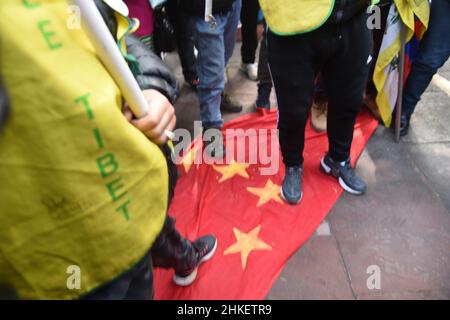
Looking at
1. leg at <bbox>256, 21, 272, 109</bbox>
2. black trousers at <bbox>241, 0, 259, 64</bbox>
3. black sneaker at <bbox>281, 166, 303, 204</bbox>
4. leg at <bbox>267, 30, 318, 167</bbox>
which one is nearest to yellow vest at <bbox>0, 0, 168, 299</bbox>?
leg at <bbox>267, 30, 318, 167</bbox>

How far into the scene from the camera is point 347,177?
218cm

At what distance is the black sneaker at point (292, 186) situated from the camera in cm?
212

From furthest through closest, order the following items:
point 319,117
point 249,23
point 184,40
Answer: point 249,23 → point 184,40 → point 319,117

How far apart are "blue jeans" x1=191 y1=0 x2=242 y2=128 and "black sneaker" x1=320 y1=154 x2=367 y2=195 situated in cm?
94

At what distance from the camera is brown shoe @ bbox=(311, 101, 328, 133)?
2698mm

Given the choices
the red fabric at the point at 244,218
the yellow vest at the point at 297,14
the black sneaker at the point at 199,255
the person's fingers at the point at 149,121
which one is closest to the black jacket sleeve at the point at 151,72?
the person's fingers at the point at 149,121

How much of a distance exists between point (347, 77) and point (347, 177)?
0.75 meters

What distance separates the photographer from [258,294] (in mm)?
1663

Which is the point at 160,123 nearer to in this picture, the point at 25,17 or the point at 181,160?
the point at 25,17

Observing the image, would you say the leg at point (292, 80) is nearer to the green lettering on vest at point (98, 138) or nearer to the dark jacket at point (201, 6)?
the dark jacket at point (201, 6)

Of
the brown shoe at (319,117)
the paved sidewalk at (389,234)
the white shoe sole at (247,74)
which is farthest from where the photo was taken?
the white shoe sole at (247,74)

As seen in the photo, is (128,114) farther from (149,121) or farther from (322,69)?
(322,69)

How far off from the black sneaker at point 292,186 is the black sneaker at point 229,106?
3.47 ft

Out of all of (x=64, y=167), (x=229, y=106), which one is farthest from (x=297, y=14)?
(x=229, y=106)
